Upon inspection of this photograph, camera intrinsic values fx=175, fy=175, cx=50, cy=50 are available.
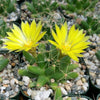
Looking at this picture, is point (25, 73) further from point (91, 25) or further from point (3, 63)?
point (91, 25)

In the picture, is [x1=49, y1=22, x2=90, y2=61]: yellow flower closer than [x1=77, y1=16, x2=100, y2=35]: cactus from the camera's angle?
Yes

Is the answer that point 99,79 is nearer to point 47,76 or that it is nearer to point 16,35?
point 47,76

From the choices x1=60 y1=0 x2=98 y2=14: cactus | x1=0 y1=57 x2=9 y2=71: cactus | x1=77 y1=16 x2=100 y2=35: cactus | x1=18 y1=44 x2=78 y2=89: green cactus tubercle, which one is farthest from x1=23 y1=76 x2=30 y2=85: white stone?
x1=60 y1=0 x2=98 y2=14: cactus

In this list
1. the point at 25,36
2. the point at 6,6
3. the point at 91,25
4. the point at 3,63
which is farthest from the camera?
the point at 6,6

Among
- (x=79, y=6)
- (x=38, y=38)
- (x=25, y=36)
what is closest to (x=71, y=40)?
(x=38, y=38)

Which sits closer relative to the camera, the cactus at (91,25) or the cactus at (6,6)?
the cactus at (91,25)

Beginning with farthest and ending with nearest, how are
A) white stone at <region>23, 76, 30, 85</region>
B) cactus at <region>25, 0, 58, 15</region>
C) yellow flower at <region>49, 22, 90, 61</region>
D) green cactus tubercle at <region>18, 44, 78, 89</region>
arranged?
cactus at <region>25, 0, 58, 15</region> < white stone at <region>23, 76, 30, 85</region> < green cactus tubercle at <region>18, 44, 78, 89</region> < yellow flower at <region>49, 22, 90, 61</region>

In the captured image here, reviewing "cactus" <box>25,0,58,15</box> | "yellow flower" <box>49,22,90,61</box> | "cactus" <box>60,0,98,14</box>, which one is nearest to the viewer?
"yellow flower" <box>49,22,90,61</box>

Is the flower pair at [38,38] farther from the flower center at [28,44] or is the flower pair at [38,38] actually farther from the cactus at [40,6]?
the cactus at [40,6]

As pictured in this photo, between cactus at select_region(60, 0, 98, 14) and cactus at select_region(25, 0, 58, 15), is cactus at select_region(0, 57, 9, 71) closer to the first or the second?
cactus at select_region(25, 0, 58, 15)

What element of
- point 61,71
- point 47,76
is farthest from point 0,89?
point 61,71

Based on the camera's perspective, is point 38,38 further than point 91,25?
No

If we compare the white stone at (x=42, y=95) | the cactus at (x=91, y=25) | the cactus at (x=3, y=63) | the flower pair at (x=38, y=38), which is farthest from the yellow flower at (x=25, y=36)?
the cactus at (x=91, y=25)

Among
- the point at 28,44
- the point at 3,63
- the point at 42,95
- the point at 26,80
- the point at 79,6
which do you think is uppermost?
the point at 79,6
